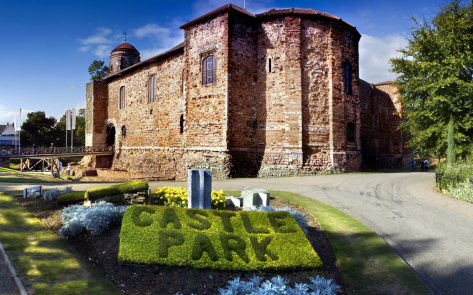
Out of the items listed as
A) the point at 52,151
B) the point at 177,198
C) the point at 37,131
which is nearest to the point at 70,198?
the point at 177,198

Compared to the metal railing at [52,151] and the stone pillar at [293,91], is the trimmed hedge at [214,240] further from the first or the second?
the metal railing at [52,151]

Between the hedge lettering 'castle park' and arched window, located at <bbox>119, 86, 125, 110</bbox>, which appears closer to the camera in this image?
the hedge lettering 'castle park'

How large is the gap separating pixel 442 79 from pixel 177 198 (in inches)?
614

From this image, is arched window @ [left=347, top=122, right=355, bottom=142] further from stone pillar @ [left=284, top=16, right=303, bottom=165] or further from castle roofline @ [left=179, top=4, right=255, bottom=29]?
castle roofline @ [left=179, top=4, right=255, bottom=29]

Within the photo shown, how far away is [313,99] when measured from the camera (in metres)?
18.0

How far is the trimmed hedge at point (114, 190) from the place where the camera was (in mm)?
7160

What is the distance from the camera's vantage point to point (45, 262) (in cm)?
461

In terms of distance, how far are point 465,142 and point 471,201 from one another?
320 inches

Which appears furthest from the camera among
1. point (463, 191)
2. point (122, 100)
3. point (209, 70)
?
point (122, 100)

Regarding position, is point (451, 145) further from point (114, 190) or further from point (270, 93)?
point (114, 190)

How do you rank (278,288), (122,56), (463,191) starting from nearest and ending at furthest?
(278,288)
(463,191)
(122,56)

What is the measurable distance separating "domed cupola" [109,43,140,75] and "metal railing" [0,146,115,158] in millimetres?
12117

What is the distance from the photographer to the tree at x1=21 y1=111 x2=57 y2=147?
45562 millimetres

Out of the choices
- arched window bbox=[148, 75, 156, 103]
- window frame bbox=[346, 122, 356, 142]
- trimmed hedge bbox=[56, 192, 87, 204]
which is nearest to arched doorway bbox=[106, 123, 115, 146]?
arched window bbox=[148, 75, 156, 103]
